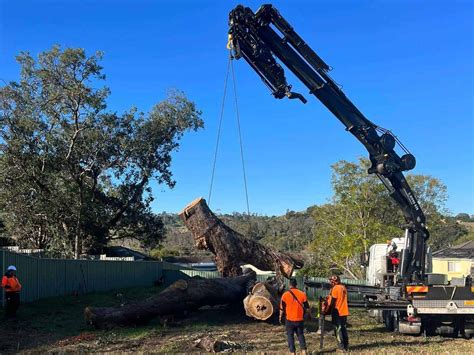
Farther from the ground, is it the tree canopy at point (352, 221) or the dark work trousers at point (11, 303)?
the tree canopy at point (352, 221)

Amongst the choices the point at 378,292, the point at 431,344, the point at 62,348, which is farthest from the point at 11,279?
the point at 431,344

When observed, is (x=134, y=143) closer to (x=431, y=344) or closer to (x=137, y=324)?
(x=137, y=324)

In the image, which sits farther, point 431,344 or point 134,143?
point 134,143

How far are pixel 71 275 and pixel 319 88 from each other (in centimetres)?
1439

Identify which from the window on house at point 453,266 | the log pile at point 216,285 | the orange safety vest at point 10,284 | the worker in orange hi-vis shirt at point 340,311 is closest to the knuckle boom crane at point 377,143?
the worker in orange hi-vis shirt at point 340,311

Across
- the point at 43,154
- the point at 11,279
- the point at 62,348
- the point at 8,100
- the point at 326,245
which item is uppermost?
the point at 8,100

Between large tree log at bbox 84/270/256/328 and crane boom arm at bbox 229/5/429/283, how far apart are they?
485cm

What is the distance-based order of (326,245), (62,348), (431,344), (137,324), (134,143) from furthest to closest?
1. (326,245)
2. (134,143)
3. (137,324)
4. (431,344)
5. (62,348)

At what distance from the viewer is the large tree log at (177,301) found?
41.8ft

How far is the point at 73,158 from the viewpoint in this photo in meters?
35.2

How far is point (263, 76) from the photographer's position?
539 inches

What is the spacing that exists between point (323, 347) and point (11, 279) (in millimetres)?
9077

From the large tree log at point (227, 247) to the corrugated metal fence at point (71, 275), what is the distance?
6.46 metres

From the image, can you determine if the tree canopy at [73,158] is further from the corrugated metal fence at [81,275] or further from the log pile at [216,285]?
the log pile at [216,285]
